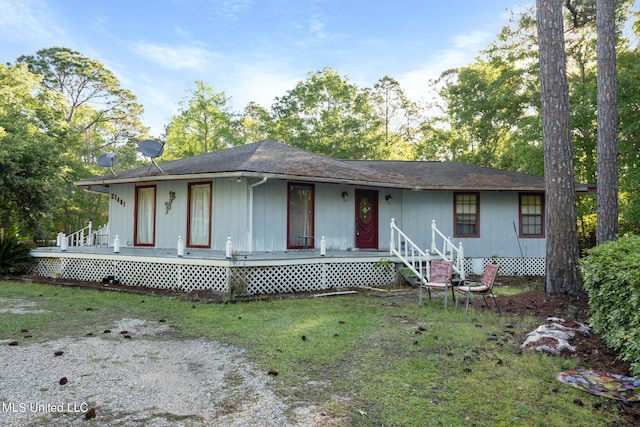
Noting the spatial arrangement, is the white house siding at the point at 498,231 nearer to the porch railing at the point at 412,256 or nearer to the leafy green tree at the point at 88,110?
the porch railing at the point at 412,256

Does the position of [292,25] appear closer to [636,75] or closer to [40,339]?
[636,75]

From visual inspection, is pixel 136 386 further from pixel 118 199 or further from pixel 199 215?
pixel 118 199

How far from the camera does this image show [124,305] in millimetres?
8195

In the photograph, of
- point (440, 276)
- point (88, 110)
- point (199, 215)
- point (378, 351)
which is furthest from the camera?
point (88, 110)

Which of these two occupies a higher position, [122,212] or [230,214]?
[122,212]

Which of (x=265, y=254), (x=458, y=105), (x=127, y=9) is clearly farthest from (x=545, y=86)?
(x=127, y=9)

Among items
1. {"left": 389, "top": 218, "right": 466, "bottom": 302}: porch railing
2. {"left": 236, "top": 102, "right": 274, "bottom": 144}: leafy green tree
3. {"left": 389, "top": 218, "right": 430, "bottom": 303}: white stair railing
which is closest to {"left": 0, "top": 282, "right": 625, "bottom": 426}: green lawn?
{"left": 389, "top": 218, "right": 430, "bottom": 303}: white stair railing

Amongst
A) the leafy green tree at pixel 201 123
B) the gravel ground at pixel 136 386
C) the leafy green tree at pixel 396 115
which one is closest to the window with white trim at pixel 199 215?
the gravel ground at pixel 136 386

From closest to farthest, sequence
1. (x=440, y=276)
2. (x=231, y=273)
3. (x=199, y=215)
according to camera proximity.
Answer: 1. (x=440, y=276)
2. (x=231, y=273)
3. (x=199, y=215)

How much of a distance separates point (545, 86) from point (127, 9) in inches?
760

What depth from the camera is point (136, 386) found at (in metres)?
3.85

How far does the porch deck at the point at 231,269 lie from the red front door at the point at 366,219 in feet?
5.18

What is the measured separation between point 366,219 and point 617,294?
27.6 feet

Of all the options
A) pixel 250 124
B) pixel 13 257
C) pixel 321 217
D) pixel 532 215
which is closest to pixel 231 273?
pixel 321 217
